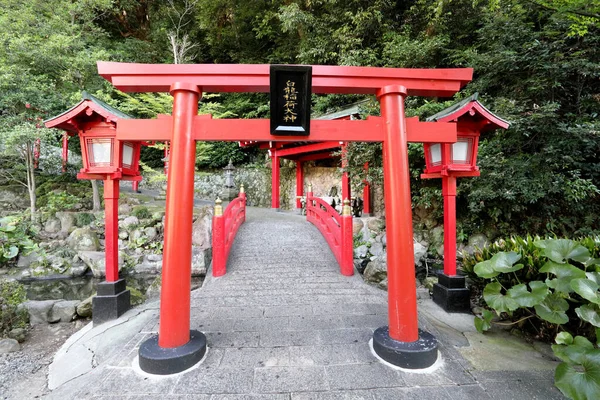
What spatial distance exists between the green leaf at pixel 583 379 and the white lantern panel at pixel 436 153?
2793mm

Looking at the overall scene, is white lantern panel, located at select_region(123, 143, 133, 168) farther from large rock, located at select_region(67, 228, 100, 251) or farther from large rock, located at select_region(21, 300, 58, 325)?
large rock, located at select_region(67, 228, 100, 251)

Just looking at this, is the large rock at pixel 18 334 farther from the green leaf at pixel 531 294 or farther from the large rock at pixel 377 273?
the green leaf at pixel 531 294

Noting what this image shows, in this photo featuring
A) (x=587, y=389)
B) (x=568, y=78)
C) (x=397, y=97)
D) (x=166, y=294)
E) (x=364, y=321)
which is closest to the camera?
(x=587, y=389)

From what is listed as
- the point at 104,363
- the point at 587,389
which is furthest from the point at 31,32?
the point at 587,389

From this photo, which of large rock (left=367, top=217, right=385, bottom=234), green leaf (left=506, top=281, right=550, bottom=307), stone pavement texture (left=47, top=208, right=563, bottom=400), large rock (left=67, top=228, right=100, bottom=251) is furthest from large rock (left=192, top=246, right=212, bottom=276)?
green leaf (left=506, top=281, right=550, bottom=307)

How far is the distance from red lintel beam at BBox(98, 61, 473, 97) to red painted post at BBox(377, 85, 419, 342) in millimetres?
221

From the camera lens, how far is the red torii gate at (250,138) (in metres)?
2.71

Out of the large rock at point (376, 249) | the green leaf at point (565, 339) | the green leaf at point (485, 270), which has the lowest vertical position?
the large rock at point (376, 249)

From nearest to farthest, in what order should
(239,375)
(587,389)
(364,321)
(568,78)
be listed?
(587,389) → (239,375) → (364,321) → (568,78)

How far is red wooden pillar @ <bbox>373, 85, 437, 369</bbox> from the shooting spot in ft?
9.08

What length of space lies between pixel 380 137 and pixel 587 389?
2.54 metres

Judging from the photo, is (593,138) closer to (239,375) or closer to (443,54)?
(443,54)

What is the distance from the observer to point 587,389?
6.12ft

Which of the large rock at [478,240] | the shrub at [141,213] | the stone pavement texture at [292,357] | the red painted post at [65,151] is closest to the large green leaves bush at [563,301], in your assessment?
the stone pavement texture at [292,357]
